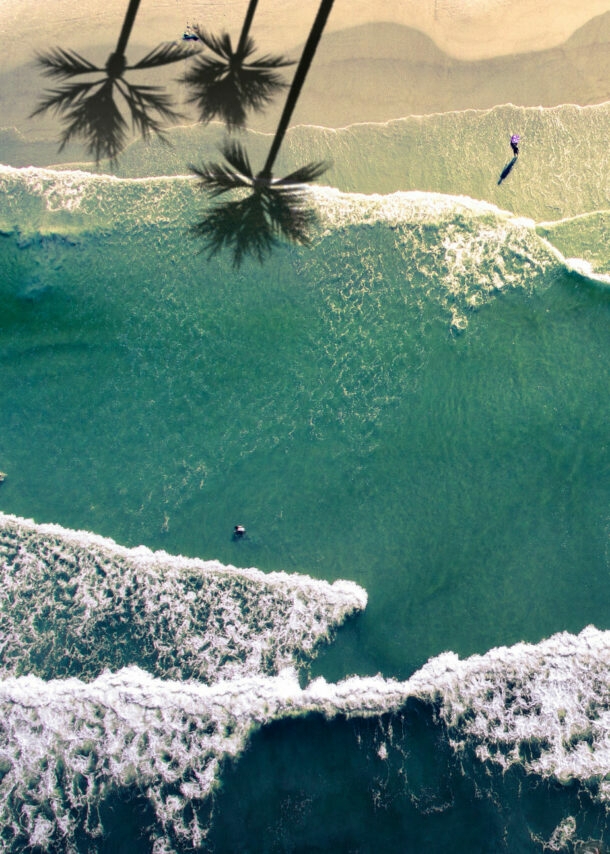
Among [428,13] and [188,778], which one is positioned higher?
[428,13]

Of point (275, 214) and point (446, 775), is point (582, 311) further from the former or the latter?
point (446, 775)

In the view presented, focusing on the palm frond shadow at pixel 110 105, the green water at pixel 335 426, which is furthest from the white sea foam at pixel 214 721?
the palm frond shadow at pixel 110 105

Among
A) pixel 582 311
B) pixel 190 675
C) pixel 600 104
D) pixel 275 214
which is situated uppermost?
pixel 600 104

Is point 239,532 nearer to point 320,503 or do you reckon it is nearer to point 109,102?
point 320,503

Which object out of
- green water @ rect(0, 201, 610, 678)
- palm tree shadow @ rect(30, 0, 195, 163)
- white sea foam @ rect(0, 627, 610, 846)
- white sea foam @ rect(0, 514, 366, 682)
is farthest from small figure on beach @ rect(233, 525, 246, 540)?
palm tree shadow @ rect(30, 0, 195, 163)

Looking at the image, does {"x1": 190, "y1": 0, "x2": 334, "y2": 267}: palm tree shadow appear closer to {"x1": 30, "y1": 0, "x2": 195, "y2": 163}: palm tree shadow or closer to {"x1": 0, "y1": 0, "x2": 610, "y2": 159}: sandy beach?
{"x1": 0, "y1": 0, "x2": 610, "y2": 159}: sandy beach

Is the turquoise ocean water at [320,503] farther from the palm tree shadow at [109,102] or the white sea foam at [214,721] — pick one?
the palm tree shadow at [109,102]

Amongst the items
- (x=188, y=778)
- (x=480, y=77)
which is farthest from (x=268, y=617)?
(x=480, y=77)
